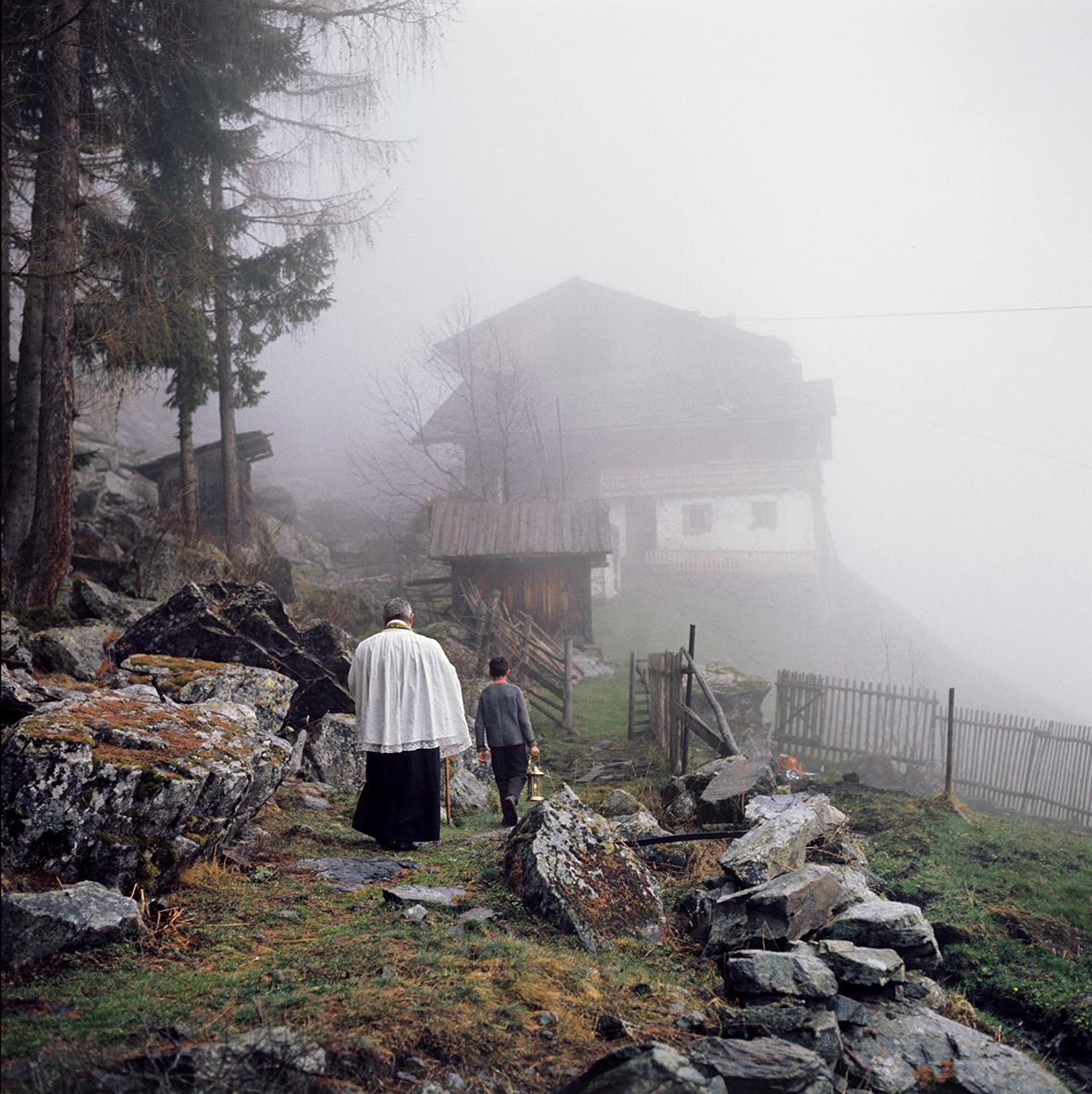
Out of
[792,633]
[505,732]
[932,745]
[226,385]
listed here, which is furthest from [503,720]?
[792,633]

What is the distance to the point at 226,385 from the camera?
17906 millimetres

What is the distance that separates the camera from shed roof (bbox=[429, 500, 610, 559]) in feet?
68.4

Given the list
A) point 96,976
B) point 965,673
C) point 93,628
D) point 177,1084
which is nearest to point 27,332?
point 93,628

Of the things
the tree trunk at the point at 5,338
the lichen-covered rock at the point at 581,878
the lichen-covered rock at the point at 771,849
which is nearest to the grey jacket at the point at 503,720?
the lichen-covered rock at the point at 581,878

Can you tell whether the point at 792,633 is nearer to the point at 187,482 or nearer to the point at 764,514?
the point at 764,514

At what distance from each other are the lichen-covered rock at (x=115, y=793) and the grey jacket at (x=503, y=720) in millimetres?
3066

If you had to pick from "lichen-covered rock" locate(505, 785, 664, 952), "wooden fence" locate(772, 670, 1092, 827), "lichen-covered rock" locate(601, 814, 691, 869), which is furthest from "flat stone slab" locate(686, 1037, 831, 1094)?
"wooden fence" locate(772, 670, 1092, 827)

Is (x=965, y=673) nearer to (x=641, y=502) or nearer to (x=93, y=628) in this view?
(x=641, y=502)

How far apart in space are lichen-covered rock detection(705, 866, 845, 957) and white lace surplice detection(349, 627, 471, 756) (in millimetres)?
2364

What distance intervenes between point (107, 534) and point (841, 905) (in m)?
13.7

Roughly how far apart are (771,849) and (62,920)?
12.2ft

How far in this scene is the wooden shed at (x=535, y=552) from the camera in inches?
828

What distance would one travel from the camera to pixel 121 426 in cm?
4297

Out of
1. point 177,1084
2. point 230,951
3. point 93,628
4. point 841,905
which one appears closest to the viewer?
point 177,1084
